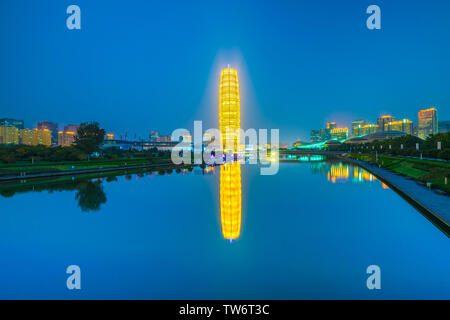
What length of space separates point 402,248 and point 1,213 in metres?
14.2

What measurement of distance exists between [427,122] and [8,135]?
206 m

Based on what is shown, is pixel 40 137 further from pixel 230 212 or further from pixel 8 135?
pixel 230 212

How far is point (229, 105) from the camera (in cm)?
10681

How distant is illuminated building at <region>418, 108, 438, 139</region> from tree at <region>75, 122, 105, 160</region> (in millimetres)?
162660

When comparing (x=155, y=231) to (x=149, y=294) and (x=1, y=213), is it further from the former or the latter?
(x=1, y=213)

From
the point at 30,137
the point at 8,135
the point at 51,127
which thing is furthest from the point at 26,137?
the point at 51,127

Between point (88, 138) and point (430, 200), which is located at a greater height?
point (88, 138)

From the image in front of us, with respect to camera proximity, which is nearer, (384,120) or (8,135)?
(8,135)

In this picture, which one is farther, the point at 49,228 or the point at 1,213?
the point at 1,213

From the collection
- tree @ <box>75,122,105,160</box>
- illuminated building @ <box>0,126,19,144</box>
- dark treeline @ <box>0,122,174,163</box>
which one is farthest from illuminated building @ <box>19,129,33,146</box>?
tree @ <box>75,122,105,160</box>

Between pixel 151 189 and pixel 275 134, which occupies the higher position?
pixel 275 134

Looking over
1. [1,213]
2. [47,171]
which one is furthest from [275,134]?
[1,213]

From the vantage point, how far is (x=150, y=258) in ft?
18.9

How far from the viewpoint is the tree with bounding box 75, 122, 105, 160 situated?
34375mm
